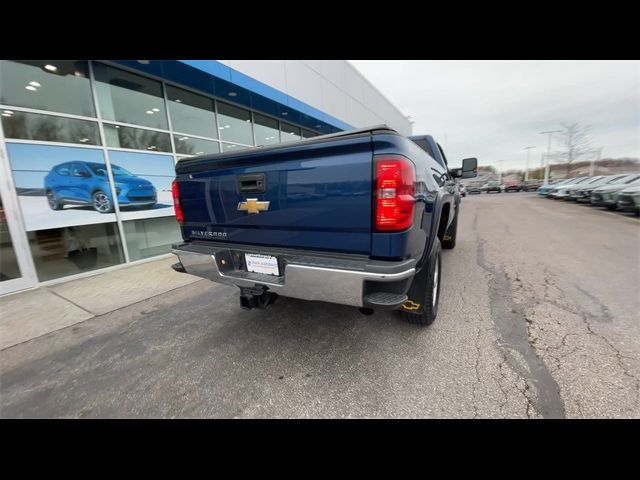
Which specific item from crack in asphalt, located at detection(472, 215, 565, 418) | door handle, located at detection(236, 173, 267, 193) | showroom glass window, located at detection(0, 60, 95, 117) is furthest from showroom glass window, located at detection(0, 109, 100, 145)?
crack in asphalt, located at detection(472, 215, 565, 418)

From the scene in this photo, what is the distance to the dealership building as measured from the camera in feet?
14.8

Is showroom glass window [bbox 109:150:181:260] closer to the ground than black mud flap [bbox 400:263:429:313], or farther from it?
farther from it

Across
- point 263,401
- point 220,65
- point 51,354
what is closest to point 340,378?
point 263,401

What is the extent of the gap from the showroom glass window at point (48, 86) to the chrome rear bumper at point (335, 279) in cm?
583

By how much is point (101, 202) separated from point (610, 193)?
1816 cm

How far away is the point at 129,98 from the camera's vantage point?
231 inches

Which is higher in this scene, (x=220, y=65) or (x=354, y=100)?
(x=354, y=100)

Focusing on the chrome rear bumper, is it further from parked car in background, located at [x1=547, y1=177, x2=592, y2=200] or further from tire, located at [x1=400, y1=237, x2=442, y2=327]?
parked car in background, located at [x1=547, y1=177, x2=592, y2=200]

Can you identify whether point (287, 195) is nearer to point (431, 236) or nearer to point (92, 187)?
point (431, 236)

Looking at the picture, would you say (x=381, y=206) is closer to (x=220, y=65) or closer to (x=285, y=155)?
(x=285, y=155)

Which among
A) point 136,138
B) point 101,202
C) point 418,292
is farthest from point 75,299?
point 418,292

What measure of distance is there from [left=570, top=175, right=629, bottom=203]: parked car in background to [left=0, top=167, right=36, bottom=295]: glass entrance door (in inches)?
821

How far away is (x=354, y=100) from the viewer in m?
14.3
